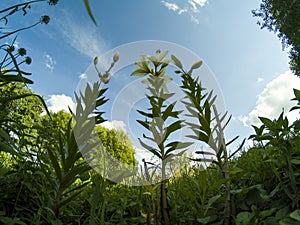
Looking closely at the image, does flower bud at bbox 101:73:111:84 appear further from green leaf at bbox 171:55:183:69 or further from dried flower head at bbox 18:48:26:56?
dried flower head at bbox 18:48:26:56

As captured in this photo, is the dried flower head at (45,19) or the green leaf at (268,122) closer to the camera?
the green leaf at (268,122)

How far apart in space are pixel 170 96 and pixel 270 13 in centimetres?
1400

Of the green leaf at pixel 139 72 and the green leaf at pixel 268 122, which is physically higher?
the green leaf at pixel 139 72

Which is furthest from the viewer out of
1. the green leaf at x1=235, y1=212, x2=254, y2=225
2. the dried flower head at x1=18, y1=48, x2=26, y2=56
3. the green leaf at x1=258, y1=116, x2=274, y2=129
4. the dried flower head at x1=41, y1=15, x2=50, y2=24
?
the dried flower head at x1=18, y1=48, x2=26, y2=56

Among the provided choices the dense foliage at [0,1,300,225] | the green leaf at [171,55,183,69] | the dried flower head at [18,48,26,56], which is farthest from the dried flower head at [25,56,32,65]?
the green leaf at [171,55,183,69]

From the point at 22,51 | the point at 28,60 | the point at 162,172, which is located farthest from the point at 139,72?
the point at 22,51

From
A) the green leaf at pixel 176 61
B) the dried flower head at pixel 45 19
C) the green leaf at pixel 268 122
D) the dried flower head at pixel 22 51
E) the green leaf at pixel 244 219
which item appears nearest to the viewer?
the green leaf at pixel 244 219

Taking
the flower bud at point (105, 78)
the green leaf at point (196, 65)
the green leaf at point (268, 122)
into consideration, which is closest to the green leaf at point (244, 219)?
the green leaf at point (268, 122)

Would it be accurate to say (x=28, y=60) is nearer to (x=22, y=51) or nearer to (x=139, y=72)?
(x=22, y=51)

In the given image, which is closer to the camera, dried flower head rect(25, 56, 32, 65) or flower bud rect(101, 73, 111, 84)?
flower bud rect(101, 73, 111, 84)

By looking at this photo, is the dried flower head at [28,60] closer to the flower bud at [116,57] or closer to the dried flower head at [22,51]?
the dried flower head at [22,51]

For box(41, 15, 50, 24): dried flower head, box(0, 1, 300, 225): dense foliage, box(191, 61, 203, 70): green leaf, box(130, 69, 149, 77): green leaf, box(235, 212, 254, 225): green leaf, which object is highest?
box(41, 15, 50, 24): dried flower head

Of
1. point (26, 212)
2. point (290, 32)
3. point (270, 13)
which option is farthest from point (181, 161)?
point (270, 13)

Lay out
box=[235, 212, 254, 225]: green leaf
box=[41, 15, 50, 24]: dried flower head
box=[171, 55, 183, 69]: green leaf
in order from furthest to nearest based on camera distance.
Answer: box=[41, 15, 50, 24]: dried flower head, box=[171, 55, 183, 69]: green leaf, box=[235, 212, 254, 225]: green leaf
